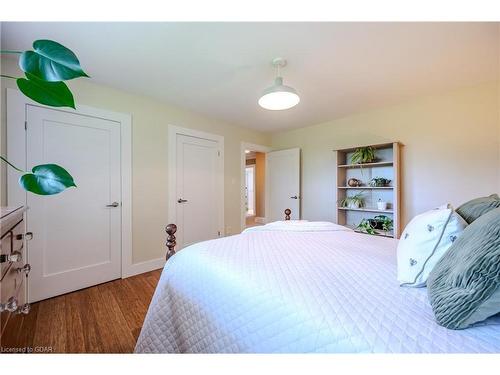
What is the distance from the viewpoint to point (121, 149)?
8.27 ft

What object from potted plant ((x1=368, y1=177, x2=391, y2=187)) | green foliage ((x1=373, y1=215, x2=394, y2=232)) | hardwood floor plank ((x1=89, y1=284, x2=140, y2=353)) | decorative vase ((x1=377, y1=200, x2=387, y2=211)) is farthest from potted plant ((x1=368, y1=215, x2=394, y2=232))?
hardwood floor plank ((x1=89, y1=284, x2=140, y2=353))

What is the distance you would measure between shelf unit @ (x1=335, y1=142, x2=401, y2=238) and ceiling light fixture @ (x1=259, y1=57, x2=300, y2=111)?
5.45ft

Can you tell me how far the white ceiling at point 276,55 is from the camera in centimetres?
155

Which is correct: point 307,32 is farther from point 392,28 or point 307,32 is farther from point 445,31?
point 445,31

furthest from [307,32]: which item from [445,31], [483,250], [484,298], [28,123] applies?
[28,123]

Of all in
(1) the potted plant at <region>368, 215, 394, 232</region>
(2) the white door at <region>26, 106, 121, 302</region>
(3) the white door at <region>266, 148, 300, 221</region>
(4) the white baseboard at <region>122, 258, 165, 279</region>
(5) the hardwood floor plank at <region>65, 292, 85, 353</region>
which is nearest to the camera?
(5) the hardwood floor plank at <region>65, 292, 85, 353</region>

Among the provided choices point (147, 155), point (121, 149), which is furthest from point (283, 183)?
point (121, 149)

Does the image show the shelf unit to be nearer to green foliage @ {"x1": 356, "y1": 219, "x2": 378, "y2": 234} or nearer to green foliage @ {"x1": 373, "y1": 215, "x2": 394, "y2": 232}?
green foliage @ {"x1": 373, "y1": 215, "x2": 394, "y2": 232}

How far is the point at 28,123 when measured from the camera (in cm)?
196

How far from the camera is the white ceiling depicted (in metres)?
1.55

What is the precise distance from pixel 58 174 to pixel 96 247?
2095 mm

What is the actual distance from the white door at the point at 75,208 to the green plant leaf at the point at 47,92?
1.84 meters

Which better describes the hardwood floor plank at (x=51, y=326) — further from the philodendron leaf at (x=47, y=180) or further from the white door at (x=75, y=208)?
the philodendron leaf at (x=47, y=180)

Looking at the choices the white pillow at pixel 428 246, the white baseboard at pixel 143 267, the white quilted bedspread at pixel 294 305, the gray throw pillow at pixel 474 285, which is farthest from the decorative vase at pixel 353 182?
the white baseboard at pixel 143 267
